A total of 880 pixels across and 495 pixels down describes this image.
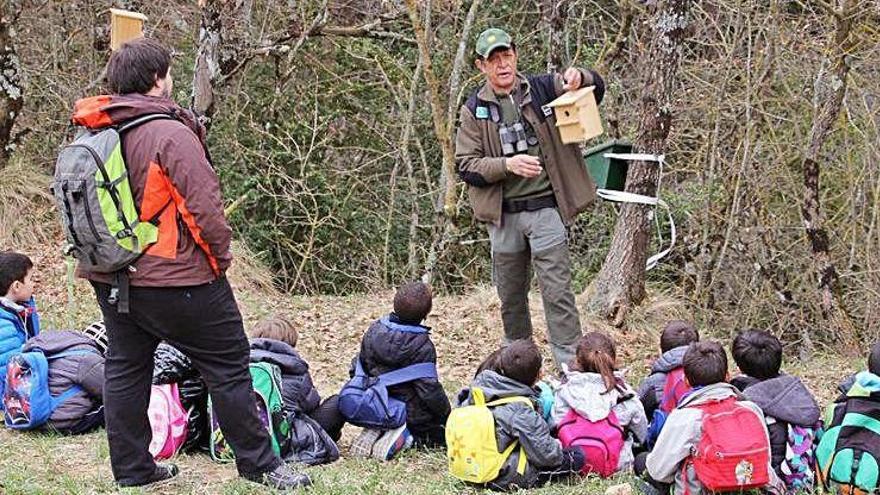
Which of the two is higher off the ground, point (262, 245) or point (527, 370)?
point (527, 370)

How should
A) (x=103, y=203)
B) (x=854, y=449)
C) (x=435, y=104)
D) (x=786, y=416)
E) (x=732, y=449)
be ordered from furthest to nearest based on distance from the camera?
(x=435, y=104)
(x=786, y=416)
(x=854, y=449)
(x=732, y=449)
(x=103, y=203)

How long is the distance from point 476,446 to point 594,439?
2.03 ft

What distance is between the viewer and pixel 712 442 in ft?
14.3

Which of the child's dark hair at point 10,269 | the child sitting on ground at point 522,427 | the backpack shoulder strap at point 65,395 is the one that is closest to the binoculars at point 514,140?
the child sitting on ground at point 522,427

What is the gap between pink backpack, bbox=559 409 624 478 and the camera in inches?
197

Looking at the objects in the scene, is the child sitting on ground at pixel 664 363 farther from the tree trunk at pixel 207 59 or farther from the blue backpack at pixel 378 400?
the tree trunk at pixel 207 59

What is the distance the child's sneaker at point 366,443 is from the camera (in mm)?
5457

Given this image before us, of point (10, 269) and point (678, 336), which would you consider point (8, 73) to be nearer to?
point (10, 269)

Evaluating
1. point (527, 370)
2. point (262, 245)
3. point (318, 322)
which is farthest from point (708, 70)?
point (527, 370)

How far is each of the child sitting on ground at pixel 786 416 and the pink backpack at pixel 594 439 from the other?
0.66 m

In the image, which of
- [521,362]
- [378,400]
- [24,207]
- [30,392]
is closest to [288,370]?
[378,400]

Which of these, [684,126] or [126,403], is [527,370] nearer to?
[126,403]

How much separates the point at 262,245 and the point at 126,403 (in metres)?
8.33

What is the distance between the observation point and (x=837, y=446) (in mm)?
4637
